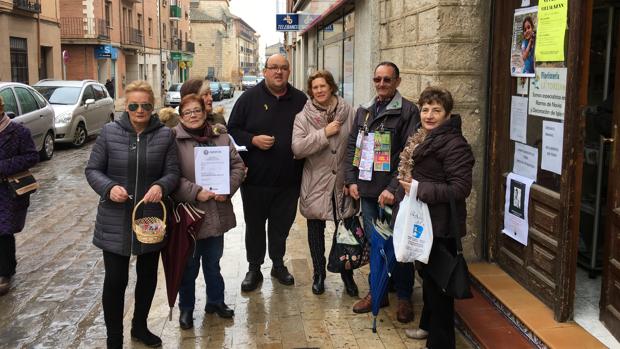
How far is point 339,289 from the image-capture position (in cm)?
515

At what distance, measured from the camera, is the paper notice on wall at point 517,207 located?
4223 millimetres

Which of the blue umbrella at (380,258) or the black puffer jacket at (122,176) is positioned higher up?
the black puffer jacket at (122,176)


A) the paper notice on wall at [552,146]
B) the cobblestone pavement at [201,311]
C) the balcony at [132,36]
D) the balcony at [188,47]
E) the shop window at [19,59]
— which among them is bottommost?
the cobblestone pavement at [201,311]

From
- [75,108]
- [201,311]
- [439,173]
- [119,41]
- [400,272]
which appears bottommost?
[201,311]

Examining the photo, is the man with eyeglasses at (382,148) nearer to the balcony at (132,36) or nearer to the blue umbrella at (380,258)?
the blue umbrella at (380,258)

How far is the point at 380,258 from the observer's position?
13.6ft

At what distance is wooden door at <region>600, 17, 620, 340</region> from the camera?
3436 mm

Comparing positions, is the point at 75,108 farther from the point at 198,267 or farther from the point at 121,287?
the point at 121,287

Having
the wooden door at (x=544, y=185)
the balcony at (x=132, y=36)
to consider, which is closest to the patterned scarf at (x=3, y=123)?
the wooden door at (x=544, y=185)

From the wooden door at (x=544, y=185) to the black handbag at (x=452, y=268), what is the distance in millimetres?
650

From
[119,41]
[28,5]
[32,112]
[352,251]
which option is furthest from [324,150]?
[119,41]

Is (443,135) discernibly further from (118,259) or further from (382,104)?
(118,259)

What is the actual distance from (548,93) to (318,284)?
7.73 ft

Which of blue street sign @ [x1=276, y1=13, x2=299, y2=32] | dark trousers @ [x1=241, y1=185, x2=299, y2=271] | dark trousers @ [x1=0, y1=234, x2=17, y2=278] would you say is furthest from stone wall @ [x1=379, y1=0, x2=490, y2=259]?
blue street sign @ [x1=276, y1=13, x2=299, y2=32]
